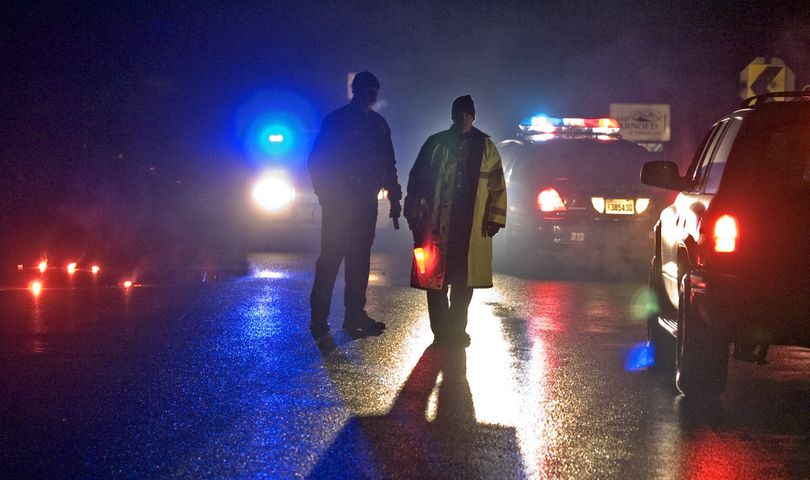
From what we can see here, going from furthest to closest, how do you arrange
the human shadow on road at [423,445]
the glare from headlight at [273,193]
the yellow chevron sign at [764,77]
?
1. the glare from headlight at [273,193]
2. the yellow chevron sign at [764,77]
3. the human shadow on road at [423,445]

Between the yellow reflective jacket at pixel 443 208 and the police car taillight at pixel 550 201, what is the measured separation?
600cm

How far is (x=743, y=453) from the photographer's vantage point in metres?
5.62

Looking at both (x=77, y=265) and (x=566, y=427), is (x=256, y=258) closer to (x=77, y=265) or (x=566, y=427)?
(x=77, y=265)

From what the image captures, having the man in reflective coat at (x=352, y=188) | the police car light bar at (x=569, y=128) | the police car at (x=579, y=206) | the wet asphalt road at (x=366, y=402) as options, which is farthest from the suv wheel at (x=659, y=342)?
the police car light bar at (x=569, y=128)

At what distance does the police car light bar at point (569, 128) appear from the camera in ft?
56.1

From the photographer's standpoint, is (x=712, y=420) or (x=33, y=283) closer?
(x=712, y=420)

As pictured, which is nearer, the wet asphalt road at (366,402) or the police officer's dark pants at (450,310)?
the wet asphalt road at (366,402)

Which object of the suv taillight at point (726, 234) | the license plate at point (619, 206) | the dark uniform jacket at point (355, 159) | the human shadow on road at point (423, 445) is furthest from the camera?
the license plate at point (619, 206)

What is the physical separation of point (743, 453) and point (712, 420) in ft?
2.53

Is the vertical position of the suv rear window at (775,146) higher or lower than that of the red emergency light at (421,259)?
higher

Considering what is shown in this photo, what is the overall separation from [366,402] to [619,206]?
8.56 metres

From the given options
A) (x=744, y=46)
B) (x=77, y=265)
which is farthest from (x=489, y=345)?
(x=744, y=46)

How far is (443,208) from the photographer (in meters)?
8.97

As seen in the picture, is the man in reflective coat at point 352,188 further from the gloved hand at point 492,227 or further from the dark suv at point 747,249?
the dark suv at point 747,249
